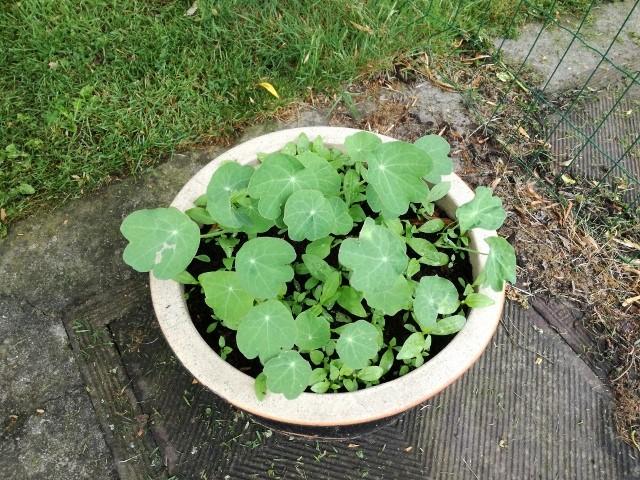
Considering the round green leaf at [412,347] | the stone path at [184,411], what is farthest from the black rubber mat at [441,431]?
the round green leaf at [412,347]

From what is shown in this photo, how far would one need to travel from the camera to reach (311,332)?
4.19ft

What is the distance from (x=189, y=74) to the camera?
2371 millimetres

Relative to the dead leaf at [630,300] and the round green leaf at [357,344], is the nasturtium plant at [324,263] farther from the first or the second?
the dead leaf at [630,300]

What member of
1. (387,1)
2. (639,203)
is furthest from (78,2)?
(639,203)

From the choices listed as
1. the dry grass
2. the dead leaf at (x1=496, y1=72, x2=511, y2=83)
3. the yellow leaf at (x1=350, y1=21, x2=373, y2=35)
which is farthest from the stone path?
the yellow leaf at (x1=350, y1=21, x2=373, y2=35)

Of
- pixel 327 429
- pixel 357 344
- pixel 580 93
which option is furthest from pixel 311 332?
pixel 580 93

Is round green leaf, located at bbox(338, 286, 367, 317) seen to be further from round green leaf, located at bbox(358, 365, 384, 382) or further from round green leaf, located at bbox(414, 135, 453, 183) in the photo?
round green leaf, located at bbox(414, 135, 453, 183)

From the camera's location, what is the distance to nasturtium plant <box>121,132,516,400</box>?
1.21 meters

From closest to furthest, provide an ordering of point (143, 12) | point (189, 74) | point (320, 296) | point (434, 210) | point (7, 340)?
point (320, 296) → point (434, 210) → point (7, 340) → point (189, 74) → point (143, 12)

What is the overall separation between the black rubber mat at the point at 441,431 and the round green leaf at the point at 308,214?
0.86m

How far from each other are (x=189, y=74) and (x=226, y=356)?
55.9 inches

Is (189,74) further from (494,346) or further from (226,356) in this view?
(494,346)

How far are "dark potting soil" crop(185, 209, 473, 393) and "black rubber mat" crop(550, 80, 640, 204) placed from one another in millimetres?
1052

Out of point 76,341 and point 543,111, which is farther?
point 543,111
